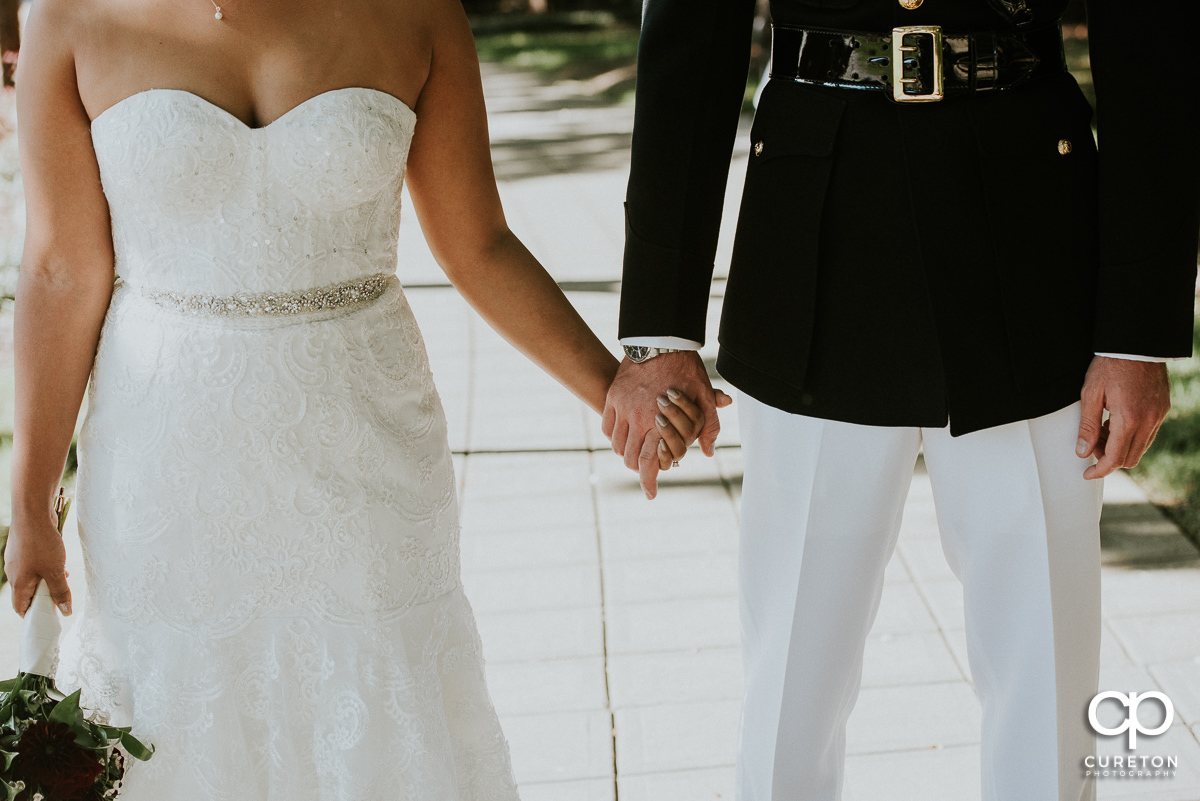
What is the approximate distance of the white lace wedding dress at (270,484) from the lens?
186cm

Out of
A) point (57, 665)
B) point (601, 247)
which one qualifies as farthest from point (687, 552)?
point (601, 247)

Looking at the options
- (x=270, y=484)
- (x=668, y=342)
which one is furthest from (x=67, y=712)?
(x=668, y=342)

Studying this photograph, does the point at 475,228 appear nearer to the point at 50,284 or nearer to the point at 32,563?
the point at 50,284

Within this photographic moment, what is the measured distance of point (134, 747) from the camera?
183 cm

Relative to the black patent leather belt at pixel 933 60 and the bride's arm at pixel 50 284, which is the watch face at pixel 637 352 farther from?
the bride's arm at pixel 50 284

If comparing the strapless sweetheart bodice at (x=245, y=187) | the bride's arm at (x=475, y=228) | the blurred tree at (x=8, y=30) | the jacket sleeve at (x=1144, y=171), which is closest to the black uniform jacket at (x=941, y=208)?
the jacket sleeve at (x=1144, y=171)

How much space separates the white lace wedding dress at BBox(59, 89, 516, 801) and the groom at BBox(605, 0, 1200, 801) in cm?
44

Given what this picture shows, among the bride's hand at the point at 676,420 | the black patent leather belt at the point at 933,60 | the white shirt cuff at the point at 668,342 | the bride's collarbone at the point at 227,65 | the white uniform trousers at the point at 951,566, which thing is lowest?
the white uniform trousers at the point at 951,566

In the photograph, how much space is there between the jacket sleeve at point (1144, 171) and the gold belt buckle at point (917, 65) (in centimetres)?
23

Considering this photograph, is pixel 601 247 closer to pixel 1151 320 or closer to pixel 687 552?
pixel 687 552

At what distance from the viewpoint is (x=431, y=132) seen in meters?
2.04

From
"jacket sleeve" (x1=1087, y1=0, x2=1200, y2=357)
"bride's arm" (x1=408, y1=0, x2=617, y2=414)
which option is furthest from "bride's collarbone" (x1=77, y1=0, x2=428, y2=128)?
"jacket sleeve" (x1=1087, y1=0, x2=1200, y2=357)

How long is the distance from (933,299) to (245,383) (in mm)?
1072

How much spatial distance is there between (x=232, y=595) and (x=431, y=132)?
83 centimetres
